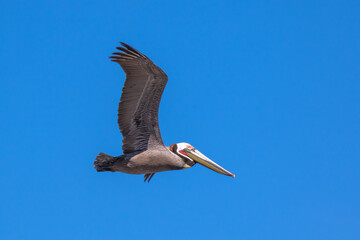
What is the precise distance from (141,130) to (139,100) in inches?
30.9

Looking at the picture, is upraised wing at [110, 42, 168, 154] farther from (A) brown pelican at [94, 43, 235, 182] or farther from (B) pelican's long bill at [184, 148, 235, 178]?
(B) pelican's long bill at [184, 148, 235, 178]

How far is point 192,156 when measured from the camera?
48.0ft

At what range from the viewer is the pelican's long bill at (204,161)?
14.6 meters

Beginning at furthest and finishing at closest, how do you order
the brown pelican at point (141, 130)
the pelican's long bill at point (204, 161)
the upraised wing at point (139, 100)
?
the pelican's long bill at point (204, 161)
the brown pelican at point (141, 130)
the upraised wing at point (139, 100)

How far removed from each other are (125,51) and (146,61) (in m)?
0.52

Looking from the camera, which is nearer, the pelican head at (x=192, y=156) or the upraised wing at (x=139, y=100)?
the upraised wing at (x=139, y=100)

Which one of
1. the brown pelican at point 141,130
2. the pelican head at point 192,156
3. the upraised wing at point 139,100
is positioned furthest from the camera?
the pelican head at point 192,156

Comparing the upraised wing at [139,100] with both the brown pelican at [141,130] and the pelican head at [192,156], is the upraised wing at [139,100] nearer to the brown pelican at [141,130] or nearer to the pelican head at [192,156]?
the brown pelican at [141,130]

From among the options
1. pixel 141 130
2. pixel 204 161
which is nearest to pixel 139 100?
pixel 141 130

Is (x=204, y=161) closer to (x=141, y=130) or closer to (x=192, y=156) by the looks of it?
(x=192, y=156)

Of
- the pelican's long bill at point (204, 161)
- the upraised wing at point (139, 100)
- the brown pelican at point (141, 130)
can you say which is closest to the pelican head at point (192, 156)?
the pelican's long bill at point (204, 161)

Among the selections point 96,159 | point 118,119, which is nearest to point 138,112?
point 118,119

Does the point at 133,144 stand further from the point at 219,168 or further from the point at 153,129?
the point at 219,168

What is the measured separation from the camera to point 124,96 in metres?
13.5
